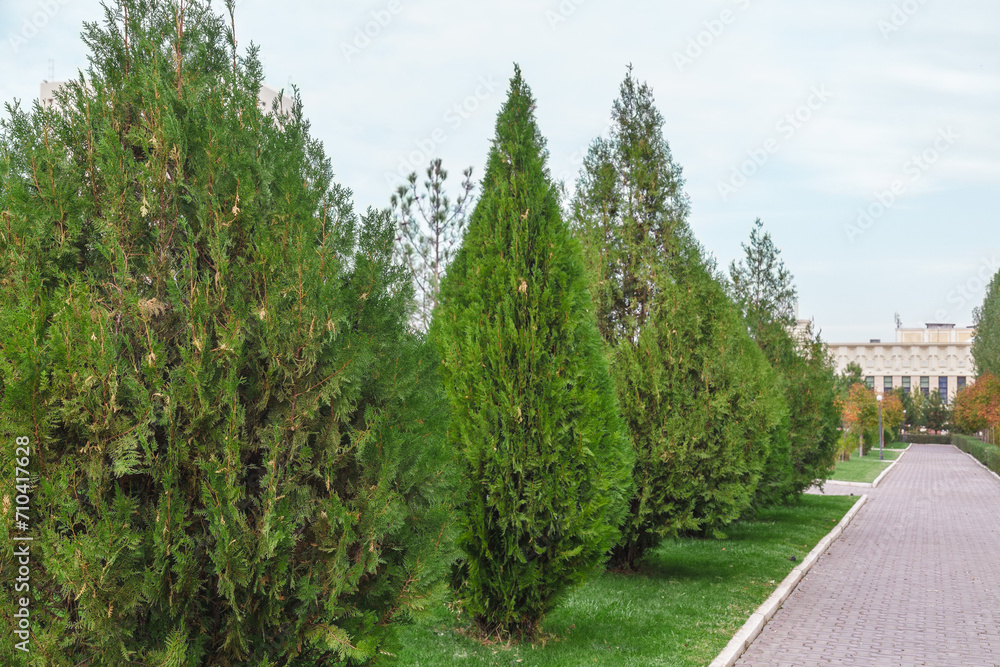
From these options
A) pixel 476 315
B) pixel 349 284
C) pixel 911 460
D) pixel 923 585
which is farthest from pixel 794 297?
pixel 911 460

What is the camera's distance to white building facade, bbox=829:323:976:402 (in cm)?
11119

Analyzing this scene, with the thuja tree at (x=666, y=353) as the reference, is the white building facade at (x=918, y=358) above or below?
above

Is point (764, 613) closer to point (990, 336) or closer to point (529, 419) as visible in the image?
point (529, 419)

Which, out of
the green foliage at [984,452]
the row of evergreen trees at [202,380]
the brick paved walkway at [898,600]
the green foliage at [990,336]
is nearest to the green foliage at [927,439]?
the green foliage at [984,452]

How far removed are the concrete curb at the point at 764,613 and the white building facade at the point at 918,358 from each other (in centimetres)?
10619

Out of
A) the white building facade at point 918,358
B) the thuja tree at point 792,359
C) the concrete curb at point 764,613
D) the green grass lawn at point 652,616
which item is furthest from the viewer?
the white building facade at point 918,358

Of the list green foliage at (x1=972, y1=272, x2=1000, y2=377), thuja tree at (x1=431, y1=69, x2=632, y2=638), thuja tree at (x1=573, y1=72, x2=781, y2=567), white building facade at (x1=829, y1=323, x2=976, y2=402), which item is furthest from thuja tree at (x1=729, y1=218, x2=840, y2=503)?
white building facade at (x1=829, y1=323, x2=976, y2=402)

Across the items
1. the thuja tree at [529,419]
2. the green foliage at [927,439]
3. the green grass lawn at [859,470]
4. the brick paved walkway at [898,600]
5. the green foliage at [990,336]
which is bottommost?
the green foliage at [927,439]

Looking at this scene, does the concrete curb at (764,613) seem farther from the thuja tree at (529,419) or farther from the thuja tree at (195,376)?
the thuja tree at (195,376)

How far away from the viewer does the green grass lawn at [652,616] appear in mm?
6828

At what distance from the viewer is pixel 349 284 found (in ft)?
12.1

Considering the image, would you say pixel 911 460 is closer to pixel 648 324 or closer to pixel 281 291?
pixel 648 324

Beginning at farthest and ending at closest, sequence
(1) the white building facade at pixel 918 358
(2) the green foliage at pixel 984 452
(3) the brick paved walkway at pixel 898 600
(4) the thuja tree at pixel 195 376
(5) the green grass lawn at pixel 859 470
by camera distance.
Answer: (1) the white building facade at pixel 918 358
(2) the green foliage at pixel 984 452
(5) the green grass lawn at pixel 859 470
(3) the brick paved walkway at pixel 898 600
(4) the thuja tree at pixel 195 376

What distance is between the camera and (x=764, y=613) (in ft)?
29.0
